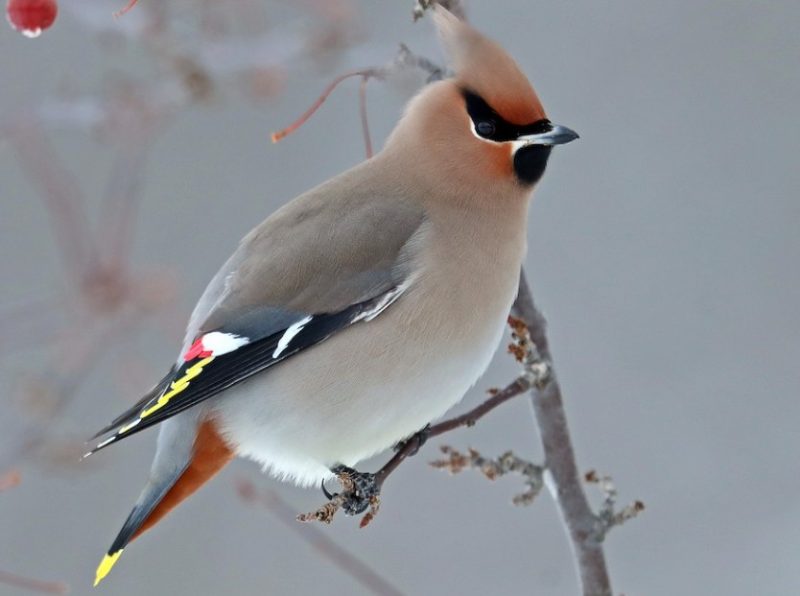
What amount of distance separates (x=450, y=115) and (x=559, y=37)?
3.12 m

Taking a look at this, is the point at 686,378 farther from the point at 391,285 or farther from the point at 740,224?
the point at 391,285

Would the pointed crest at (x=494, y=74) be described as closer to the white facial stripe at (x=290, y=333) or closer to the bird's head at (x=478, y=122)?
the bird's head at (x=478, y=122)

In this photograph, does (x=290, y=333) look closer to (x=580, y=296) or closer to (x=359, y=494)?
(x=359, y=494)

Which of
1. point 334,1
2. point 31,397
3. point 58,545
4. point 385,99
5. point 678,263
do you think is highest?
point 385,99

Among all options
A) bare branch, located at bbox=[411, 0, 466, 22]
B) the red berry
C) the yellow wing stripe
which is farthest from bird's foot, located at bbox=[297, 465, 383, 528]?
the red berry

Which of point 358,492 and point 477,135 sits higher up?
point 477,135

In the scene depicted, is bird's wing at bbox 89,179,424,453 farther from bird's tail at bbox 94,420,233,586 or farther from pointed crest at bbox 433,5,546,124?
pointed crest at bbox 433,5,546,124

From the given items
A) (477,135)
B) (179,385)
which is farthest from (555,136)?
(179,385)

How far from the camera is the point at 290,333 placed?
2.88m

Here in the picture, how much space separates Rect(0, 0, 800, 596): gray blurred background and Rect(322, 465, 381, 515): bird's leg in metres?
1.99

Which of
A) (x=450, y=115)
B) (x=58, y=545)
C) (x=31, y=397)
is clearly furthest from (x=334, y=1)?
(x=58, y=545)

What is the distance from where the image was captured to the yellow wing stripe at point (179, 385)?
276 centimetres

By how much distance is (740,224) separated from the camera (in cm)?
563

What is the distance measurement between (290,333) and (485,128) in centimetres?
62
